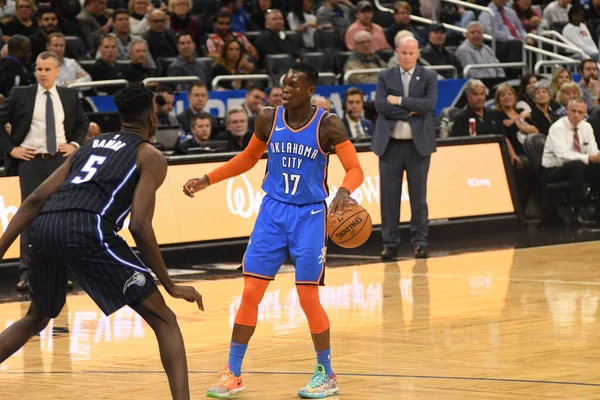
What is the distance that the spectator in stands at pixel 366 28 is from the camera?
2083 centimetres

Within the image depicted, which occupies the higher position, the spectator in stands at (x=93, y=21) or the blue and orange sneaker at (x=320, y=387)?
the spectator in stands at (x=93, y=21)

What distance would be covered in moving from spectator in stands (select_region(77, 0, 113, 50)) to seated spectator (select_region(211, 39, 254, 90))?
1.70m

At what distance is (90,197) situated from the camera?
644 centimetres

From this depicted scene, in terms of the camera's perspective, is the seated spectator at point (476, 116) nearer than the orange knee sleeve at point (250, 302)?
No

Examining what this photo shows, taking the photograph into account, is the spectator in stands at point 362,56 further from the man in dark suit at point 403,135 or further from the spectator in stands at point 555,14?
the spectator in stands at point 555,14

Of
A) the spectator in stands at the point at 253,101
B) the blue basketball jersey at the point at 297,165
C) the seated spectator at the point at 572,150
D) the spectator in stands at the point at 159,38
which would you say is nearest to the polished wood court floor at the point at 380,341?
the blue basketball jersey at the point at 297,165

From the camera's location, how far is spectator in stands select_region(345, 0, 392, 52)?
20.8 meters

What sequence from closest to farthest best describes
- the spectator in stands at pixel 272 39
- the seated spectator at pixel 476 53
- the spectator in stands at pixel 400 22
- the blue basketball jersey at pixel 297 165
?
the blue basketball jersey at pixel 297 165
the spectator in stands at pixel 272 39
the seated spectator at pixel 476 53
the spectator in stands at pixel 400 22

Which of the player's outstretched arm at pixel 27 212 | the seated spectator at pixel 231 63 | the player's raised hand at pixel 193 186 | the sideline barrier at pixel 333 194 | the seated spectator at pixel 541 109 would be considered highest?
the player's outstretched arm at pixel 27 212

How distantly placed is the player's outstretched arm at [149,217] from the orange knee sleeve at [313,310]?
1237 mm

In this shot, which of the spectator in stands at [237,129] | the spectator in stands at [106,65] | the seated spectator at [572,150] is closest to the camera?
the spectator in stands at [237,129]

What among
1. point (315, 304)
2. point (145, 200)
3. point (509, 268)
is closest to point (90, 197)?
point (145, 200)

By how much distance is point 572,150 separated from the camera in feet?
56.3

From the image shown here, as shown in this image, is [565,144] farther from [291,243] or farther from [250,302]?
[250,302]
